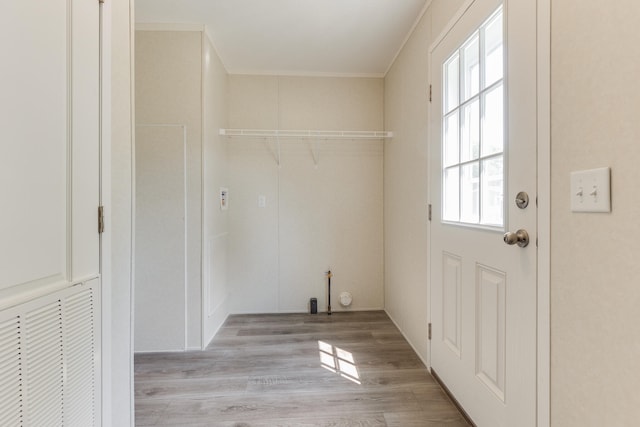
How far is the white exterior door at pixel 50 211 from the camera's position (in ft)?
2.25

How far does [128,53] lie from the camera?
1181 mm

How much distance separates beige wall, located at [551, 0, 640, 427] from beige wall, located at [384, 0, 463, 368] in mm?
949

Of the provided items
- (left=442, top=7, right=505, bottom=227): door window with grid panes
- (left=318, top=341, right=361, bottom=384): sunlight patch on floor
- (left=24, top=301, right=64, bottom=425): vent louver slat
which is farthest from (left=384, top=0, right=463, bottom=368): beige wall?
(left=24, top=301, right=64, bottom=425): vent louver slat

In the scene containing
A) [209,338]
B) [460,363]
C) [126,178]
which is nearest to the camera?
[126,178]

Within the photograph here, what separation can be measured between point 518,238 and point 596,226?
275mm

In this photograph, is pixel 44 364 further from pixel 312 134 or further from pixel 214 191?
pixel 312 134

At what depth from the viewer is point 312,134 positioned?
2861 millimetres

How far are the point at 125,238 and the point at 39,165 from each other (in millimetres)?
491

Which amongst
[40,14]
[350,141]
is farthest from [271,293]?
[40,14]

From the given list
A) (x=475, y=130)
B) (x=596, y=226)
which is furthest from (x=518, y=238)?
(x=475, y=130)

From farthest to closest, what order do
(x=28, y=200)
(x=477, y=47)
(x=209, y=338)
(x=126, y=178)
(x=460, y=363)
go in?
(x=209, y=338)
(x=460, y=363)
(x=477, y=47)
(x=126, y=178)
(x=28, y=200)

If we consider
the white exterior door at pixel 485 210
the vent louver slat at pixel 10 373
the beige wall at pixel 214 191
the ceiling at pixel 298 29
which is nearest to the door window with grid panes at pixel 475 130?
the white exterior door at pixel 485 210

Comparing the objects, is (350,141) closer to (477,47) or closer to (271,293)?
(477,47)

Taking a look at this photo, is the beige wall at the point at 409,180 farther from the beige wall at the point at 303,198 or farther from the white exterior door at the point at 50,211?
the white exterior door at the point at 50,211
